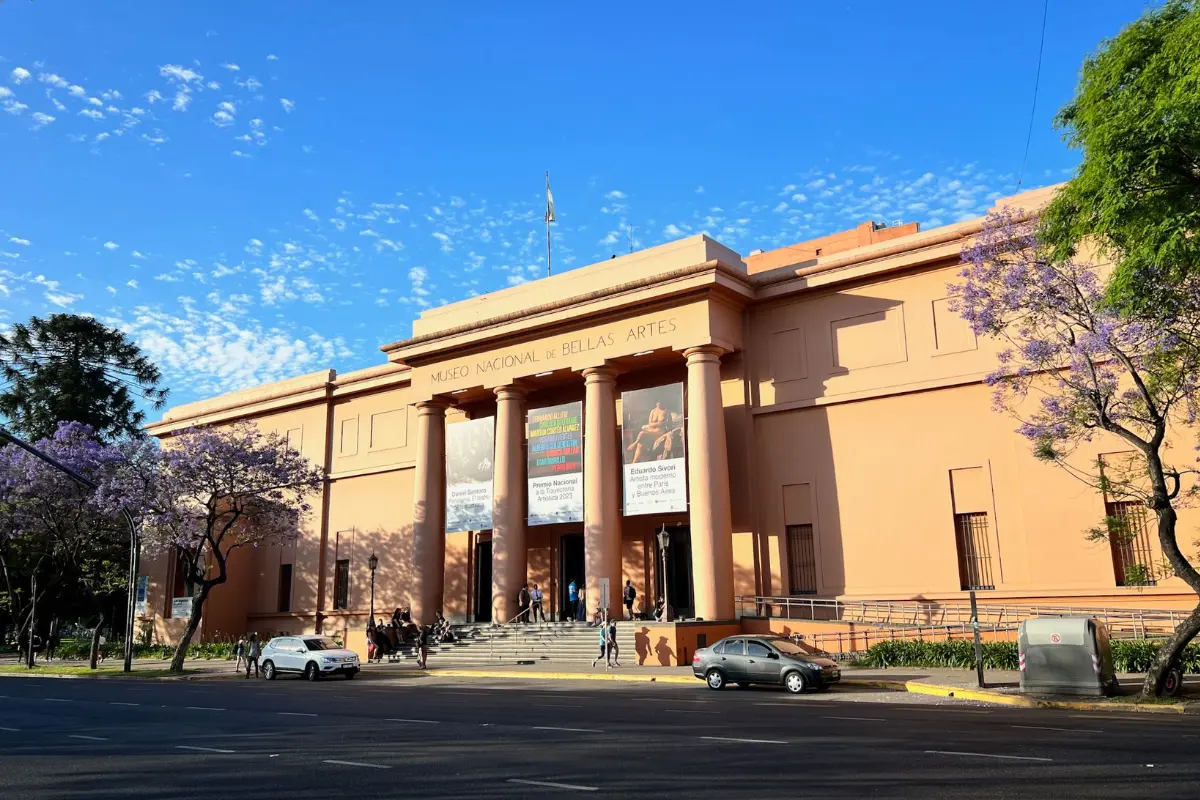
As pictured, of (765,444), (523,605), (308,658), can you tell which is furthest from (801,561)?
(308,658)

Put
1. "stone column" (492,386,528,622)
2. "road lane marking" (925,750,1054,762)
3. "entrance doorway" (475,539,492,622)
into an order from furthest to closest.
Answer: "entrance doorway" (475,539,492,622) < "stone column" (492,386,528,622) < "road lane marking" (925,750,1054,762)

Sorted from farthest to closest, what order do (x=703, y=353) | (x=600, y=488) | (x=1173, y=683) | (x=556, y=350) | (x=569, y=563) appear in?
(x=569, y=563) → (x=556, y=350) → (x=600, y=488) → (x=703, y=353) → (x=1173, y=683)

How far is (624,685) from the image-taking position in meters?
24.3

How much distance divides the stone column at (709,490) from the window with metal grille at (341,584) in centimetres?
2012

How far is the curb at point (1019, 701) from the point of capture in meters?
16.6

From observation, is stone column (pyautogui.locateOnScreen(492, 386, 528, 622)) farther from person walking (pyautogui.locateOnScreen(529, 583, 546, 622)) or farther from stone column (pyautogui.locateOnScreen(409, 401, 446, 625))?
stone column (pyautogui.locateOnScreen(409, 401, 446, 625))

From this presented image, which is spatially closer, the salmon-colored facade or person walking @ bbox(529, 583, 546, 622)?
the salmon-colored facade

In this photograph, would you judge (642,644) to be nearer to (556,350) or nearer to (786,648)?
(786,648)

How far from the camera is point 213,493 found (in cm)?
3612

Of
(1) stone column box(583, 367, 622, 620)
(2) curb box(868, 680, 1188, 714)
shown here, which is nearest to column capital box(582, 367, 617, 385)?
(1) stone column box(583, 367, 622, 620)

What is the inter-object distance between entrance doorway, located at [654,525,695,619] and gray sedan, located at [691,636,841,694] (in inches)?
415

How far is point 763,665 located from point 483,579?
19.2 meters

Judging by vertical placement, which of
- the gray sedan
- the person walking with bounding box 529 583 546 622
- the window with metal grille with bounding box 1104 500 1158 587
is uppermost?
the window with metal grille with bounding box 1104 500 1158 587

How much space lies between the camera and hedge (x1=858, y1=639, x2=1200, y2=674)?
21719 millimetres
